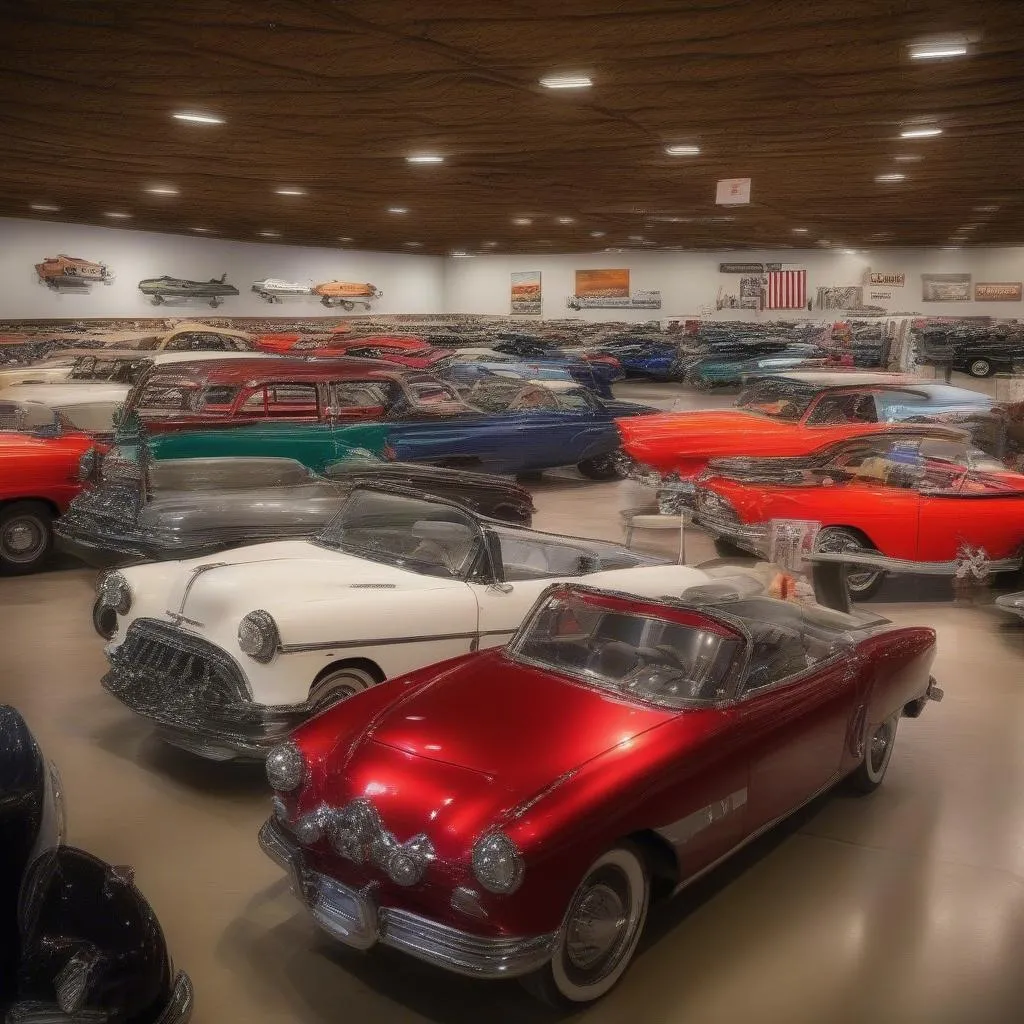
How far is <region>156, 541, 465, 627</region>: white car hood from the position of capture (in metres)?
4.66

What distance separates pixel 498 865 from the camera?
2889mm

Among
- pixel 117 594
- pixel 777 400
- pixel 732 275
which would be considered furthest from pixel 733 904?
pixel 732 275

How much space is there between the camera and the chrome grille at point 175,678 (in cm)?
445

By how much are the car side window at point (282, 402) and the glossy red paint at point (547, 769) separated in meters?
5.66

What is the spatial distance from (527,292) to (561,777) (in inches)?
533

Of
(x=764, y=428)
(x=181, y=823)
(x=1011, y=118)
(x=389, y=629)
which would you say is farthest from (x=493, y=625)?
(x=764, y=428)

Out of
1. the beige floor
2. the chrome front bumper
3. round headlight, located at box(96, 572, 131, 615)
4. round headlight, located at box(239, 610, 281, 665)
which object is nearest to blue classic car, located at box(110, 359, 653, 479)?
round headlight, located at box(96, 572, 131, 615)

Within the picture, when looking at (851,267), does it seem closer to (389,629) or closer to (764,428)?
(764,428)

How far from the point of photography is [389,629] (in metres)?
4.70

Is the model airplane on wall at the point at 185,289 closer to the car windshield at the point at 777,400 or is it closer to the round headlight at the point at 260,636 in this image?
the car windshield at the point at 777,400

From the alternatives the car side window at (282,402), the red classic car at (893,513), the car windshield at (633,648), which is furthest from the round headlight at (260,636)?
the car side window at (282,402)

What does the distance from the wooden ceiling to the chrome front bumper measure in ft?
11.2

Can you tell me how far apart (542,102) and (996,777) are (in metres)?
4.54

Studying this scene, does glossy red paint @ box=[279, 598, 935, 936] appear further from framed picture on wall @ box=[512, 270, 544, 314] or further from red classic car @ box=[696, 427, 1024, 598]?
framed picture on wall @ box=[512, 270, 544, 314]
